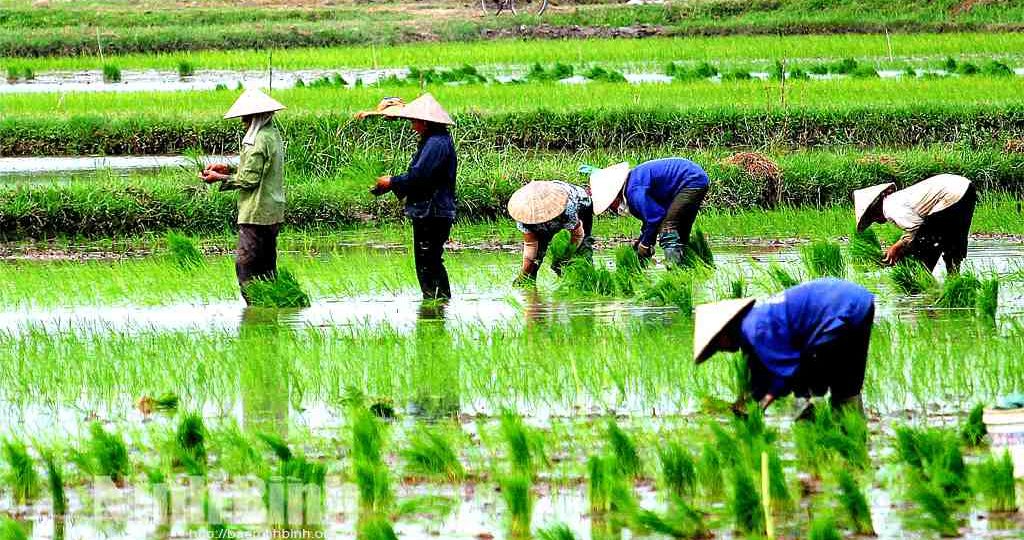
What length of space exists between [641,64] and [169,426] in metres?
15.4

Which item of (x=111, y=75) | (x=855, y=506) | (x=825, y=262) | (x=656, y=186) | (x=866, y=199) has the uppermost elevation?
(x=111, y=75)

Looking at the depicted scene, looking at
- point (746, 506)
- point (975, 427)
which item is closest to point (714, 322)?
point (746, 506)

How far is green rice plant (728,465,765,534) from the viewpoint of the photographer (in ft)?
15.3

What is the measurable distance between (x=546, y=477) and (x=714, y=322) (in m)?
0.79

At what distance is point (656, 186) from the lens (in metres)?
8.70

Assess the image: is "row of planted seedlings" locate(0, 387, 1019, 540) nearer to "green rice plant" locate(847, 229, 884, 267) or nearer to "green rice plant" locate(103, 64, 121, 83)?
"green rice plant" locate(847, 229, 884, 267)

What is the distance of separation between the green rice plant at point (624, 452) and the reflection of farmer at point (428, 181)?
305cm

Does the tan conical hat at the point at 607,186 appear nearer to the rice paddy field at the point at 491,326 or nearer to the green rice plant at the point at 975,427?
the rice paddy field at the point at 491,326

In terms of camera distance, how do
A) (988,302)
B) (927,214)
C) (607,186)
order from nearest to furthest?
(988,302) → (927,214) → (607,186)

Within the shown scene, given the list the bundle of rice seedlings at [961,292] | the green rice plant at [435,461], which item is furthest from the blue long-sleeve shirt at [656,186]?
the green rice plant at [435,461]

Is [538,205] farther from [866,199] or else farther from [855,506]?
[855,506]

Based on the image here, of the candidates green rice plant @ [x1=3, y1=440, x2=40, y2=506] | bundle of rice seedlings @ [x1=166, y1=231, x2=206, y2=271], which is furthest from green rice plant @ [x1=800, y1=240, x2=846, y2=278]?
green rice plant @ [x1=3, y1=440, x2=40, y2=506]

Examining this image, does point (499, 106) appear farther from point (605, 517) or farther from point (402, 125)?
point (605, 517)

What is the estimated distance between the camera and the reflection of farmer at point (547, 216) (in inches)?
335
